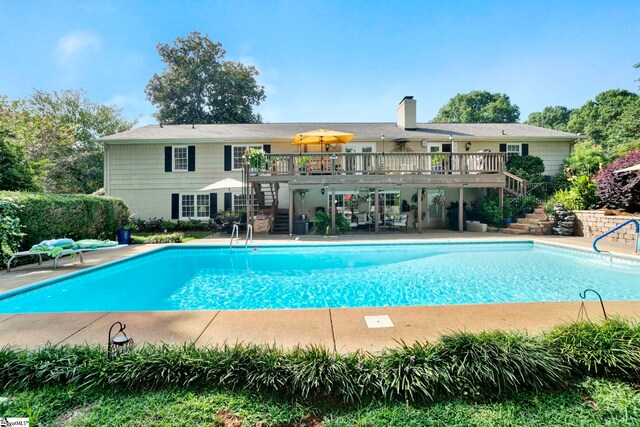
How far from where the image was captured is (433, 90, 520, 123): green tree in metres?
46.1

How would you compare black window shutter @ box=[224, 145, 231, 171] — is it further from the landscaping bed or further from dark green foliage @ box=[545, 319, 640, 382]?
dark green foliage @ box=[545, 319, 640, 382]

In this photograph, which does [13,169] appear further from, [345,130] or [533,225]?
[533,225]

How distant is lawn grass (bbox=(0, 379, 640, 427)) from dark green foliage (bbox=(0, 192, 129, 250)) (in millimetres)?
8039

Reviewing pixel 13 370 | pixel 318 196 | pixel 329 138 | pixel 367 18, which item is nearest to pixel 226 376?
pixel 13 370

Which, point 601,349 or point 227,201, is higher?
point 227,201

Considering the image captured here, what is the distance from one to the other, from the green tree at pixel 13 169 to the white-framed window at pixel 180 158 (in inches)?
257

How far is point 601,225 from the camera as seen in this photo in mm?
11648

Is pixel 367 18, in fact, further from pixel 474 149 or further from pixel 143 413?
pixel 143 413

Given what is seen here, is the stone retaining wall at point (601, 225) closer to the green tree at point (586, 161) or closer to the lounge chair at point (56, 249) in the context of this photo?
the green tree at point (586, 161)

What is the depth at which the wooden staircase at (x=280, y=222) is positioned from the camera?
600 inches

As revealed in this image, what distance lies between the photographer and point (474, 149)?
A: 17.6 meters

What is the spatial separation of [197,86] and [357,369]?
112 ft

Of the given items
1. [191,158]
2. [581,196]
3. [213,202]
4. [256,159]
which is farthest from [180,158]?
[581,196]

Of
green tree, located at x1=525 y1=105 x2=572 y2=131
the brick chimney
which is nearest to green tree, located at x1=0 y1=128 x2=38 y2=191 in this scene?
the brick chimney
